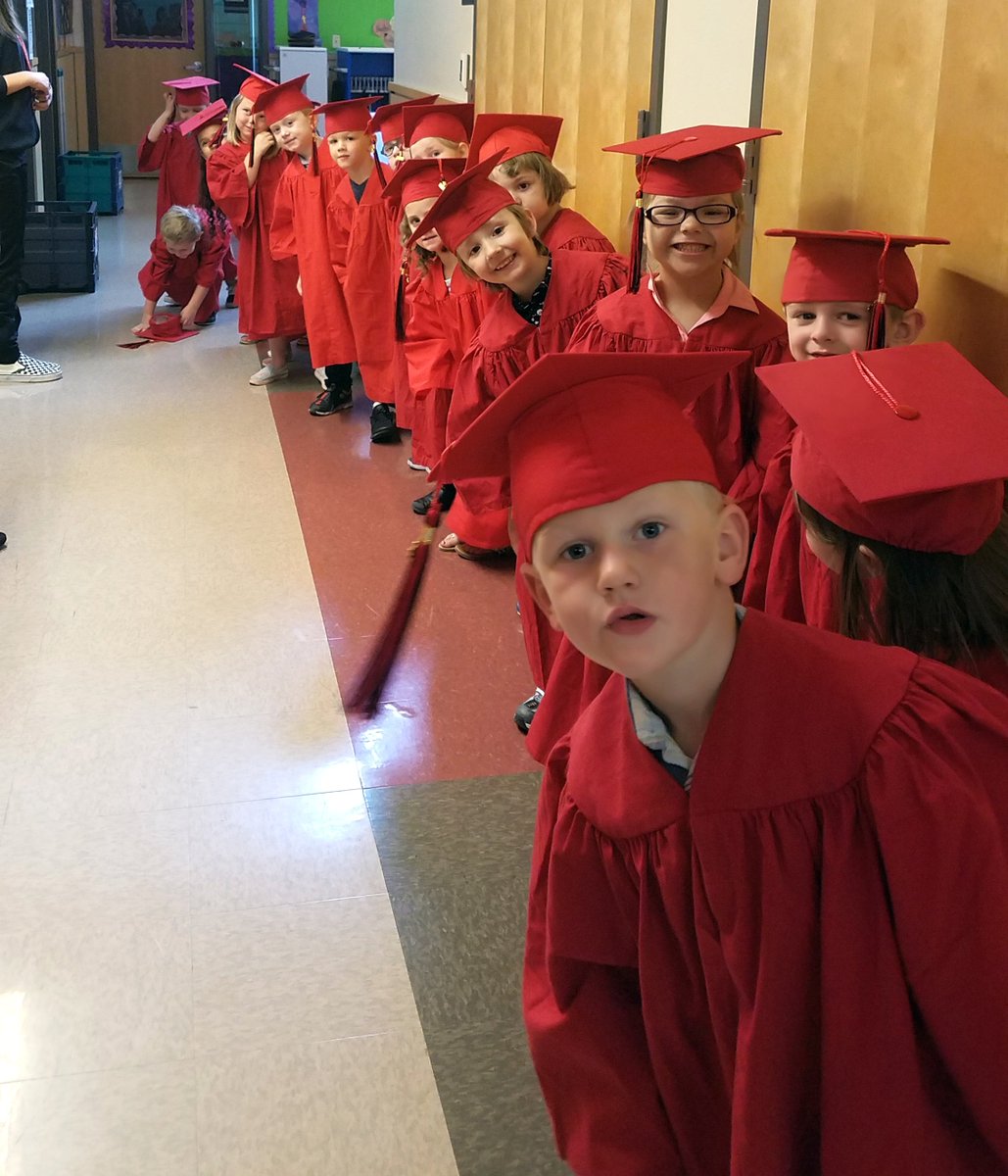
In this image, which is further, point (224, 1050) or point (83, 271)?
point (83, 271)

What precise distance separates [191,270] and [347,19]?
8.56 m

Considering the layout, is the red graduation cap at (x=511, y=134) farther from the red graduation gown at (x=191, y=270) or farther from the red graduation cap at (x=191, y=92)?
the red graduation cap at (x=191, y=92)

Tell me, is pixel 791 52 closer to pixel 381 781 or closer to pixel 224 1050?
pixel 381 781

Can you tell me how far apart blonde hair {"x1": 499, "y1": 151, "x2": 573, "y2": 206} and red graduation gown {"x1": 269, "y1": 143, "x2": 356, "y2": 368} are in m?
2.21

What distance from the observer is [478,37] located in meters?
5.74

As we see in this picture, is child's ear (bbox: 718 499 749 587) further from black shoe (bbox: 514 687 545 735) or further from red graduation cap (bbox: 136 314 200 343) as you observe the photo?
red graduation cap (bbox: 136 314 200 343)

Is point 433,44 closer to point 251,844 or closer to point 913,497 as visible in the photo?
point 251,844

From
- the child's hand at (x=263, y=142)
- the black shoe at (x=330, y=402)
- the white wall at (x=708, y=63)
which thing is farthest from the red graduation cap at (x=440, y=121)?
the child's hand at (x=263, y=142)

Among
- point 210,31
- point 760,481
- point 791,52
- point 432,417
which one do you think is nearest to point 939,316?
point 760,481

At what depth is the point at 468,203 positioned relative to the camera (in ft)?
9.73

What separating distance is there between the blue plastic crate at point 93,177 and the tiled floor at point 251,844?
253 inches

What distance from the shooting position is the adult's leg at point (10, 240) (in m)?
6.03

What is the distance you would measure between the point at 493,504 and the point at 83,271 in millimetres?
6139

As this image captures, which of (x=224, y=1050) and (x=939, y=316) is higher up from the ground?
(x=939, y=316)
